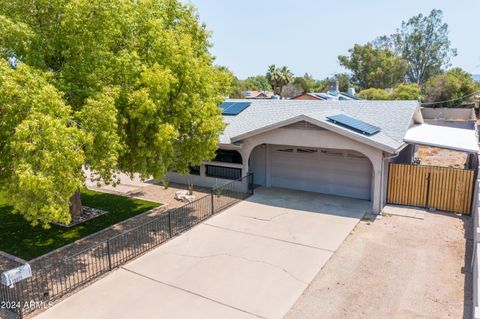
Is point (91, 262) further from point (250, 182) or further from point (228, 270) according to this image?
point (250, 182)

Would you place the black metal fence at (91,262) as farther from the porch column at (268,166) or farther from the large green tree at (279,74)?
the large green tree at (279,74)

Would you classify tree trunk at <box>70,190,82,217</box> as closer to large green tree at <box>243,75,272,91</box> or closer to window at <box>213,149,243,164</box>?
window at <box>213,149,243,164</box>

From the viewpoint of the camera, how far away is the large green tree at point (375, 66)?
233 ft

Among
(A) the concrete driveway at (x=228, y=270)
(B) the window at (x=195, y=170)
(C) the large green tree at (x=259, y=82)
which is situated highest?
(C) the large green tree at (x=259, y=82)

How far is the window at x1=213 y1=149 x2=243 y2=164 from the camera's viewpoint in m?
18.3

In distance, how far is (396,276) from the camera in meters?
9.68

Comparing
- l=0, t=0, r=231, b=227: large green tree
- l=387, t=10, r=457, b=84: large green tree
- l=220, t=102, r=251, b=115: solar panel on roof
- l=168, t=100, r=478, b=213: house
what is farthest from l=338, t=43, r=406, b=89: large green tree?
l=0, t=0, r=231, b=227: large green tree

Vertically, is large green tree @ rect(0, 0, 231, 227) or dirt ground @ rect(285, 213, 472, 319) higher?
large green tree @ rect(0, 0, 231, 227)

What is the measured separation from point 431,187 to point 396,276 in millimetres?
6314

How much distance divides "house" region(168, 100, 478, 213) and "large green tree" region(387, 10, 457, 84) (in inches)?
2507

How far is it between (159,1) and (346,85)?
73362 mm

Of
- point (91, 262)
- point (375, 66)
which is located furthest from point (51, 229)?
point (375, 66)

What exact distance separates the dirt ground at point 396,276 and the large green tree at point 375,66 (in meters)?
65.0

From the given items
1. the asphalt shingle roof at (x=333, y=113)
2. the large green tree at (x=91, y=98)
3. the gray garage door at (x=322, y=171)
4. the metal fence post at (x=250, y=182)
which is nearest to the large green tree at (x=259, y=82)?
the asphalt shingle roof at (x=333, y=113)
